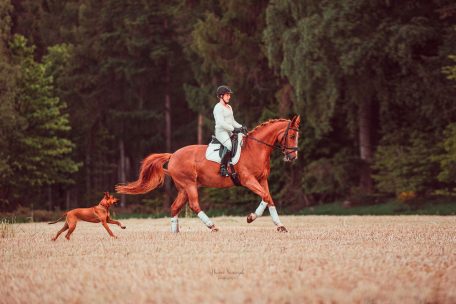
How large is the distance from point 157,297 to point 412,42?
1091 inches

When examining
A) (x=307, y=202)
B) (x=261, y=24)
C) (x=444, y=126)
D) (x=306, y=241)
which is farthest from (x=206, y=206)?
(x=306, y=241)

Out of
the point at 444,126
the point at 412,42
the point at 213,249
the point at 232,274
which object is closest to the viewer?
the point at 232,274

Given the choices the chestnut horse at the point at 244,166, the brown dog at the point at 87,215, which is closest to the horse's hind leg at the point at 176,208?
the chestnut horse at the point at 244,166

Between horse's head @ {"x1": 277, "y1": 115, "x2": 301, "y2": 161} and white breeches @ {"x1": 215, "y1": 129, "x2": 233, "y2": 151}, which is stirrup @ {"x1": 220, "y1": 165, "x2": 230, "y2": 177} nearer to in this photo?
white breeches @ {"x1": 215, "y1": 129, "x2": 233, "y2": 151}

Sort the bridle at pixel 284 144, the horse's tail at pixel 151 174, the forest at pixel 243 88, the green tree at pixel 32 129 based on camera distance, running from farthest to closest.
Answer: the green tree at pixel 32 129 → the forest at pixel 243 88 → the horse's tail at pixel 151 174 → the bridle at pixel 284 144

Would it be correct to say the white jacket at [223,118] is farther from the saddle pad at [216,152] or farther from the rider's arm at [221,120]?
the saddle pad at [216,152]

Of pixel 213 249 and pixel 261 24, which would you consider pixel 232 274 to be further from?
pixel 261 24

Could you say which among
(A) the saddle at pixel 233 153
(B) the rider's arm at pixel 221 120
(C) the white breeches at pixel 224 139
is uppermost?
(B) the rider's arm at pixel 221 120

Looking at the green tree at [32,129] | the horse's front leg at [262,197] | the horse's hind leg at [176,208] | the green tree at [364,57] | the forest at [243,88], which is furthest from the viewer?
the green tree at [32,129]

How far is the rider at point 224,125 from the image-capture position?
1636 centimetres

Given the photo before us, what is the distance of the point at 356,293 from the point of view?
25.4 ft

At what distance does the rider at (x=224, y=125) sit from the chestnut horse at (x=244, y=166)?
0.81 ft

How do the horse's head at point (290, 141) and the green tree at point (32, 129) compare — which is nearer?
the horse's head at point (290, 141)

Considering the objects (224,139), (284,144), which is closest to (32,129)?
(224,139)
